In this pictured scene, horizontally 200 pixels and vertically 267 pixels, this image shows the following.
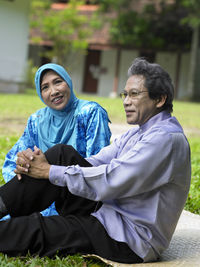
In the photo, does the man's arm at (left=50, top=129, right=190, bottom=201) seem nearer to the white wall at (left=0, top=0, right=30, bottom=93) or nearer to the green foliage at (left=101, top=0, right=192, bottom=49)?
the white wall at (left=0, top=0, right=30, bottom=93)

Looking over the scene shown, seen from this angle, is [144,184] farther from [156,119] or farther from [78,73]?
[78,73]

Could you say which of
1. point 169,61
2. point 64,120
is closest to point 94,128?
point 64,120

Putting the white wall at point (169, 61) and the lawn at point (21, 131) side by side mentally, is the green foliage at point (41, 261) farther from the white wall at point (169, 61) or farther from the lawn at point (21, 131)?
the white wall at point (169, 61)

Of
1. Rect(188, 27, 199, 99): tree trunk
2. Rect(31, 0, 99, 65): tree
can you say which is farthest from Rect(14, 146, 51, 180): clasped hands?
Rect(188, 27, 199, 99): tree trunk

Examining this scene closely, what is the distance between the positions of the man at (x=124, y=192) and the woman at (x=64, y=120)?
1.04 m

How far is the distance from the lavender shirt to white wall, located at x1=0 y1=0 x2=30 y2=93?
1711 cm

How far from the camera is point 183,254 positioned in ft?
10.2

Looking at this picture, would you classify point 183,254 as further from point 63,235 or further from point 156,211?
point 63,235

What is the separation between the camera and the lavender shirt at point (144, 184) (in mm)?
2570

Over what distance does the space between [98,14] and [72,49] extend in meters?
2.25

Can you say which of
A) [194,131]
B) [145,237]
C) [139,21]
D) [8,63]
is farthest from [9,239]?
[139,21]

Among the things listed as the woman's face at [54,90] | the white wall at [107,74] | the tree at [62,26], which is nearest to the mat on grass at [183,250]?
the woman's face at [54,90]

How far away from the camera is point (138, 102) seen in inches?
109

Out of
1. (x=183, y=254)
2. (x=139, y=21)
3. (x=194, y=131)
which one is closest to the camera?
(x=183, y=254)
